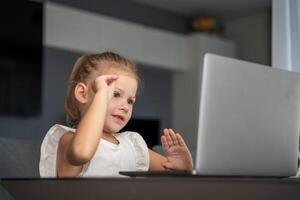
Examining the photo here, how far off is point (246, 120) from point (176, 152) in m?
0.33

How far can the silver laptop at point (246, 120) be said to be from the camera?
1.00 m

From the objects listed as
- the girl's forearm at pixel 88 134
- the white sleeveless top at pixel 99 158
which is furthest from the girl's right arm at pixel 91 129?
the white sleeveless top at pixel 99 158

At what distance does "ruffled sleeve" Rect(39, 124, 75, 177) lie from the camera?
1395 mm

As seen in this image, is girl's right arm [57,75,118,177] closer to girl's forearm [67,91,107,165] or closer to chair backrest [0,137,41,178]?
girl's forearm [67,91,107,165]

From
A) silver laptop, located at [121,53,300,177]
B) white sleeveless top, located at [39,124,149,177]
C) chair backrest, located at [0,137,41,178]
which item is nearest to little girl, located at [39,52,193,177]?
white sleeveless top, located at [39,124,149,177]

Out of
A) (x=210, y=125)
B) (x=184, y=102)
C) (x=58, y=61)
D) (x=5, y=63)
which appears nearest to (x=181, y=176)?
(x=210, y=125)

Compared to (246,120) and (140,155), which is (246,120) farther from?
(140,155)

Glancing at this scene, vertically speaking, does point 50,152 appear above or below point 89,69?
below

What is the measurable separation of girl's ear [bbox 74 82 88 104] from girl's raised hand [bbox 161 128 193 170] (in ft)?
0.73

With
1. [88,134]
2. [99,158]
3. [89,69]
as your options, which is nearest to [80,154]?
[88,134]

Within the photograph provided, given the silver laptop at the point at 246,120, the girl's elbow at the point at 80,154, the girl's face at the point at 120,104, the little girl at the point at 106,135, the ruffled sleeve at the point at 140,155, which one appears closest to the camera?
the silver laptop at the point at 246,120

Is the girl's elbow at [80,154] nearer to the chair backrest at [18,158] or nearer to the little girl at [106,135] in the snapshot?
the little girl at [106,135]

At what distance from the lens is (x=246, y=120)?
1077 millimetres

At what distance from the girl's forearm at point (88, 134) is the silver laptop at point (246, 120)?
0.26m
